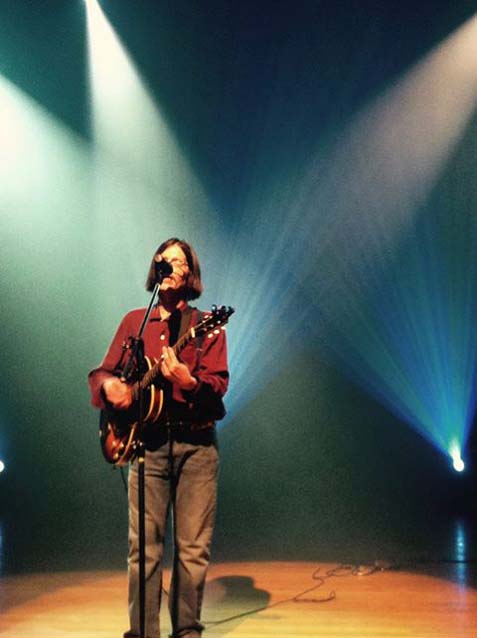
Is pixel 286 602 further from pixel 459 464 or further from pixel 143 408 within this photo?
pixel 459 464

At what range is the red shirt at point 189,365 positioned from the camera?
9.14 ft

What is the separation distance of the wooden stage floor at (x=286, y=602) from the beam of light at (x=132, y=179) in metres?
3.64

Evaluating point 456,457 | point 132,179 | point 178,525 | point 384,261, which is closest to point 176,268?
point 178,525

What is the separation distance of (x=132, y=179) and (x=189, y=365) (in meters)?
4.93

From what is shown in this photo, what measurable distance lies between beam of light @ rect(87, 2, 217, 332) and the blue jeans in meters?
4.86

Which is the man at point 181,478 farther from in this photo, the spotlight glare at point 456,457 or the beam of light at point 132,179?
the spotlight glare at point 456,457

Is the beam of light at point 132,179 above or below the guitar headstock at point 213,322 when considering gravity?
above

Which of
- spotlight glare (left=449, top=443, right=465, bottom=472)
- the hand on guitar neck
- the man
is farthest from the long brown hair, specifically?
spotlight glare (left=449, top=443, right=465, bottom=472)

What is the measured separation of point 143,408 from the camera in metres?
2.72

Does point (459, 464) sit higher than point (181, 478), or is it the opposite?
point (459, 464)

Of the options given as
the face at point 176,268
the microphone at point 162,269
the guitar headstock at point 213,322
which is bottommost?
the guitar headstock at point 213,322

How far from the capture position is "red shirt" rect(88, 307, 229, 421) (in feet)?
9.14

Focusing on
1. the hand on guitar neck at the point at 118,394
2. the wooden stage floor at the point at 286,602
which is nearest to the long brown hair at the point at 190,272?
the hand on guitar neck at the point at 118,394

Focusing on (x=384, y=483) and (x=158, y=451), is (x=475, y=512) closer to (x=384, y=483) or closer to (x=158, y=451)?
(x=384, y=483)
